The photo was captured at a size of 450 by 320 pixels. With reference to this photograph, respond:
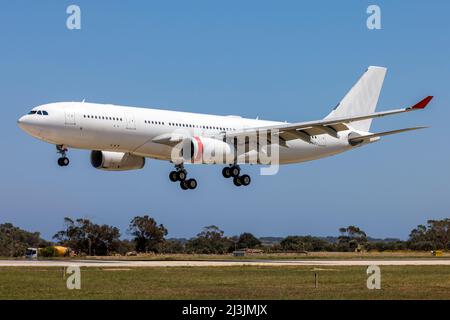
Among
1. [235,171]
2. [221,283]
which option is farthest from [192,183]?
[221,283]

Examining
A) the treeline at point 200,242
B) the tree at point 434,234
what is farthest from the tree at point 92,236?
the tree at point 434,234

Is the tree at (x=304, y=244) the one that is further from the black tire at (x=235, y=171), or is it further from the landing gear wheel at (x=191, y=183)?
the landing gear wheel at (x=191, y=183)

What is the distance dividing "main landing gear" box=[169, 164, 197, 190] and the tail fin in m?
17.2

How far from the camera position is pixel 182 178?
6469 cm

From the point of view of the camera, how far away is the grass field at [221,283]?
115 ft

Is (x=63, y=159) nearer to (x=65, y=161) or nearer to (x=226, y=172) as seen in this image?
(x=65, y=161)

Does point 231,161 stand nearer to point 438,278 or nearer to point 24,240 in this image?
point 438,278

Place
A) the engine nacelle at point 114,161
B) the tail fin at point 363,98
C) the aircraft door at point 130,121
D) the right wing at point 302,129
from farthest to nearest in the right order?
the tail fin at point 363,98
the engine nacelle at point 114,161
the right wing at point 302,129
the aircraft door at point 130,121

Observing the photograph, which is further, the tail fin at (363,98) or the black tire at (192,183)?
the tail fin at (363,98)

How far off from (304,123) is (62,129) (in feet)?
61.9

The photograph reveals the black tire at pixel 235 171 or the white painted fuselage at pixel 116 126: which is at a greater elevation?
the white painted fuselage at pixel 116 126

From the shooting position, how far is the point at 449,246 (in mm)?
118875

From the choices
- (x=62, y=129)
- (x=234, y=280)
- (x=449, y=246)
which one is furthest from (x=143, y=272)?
(x=449, y=246)

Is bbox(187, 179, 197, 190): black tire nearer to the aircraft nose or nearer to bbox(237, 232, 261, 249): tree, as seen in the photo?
the aircraft nose
